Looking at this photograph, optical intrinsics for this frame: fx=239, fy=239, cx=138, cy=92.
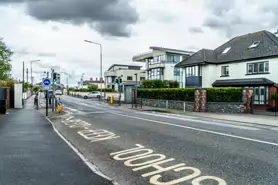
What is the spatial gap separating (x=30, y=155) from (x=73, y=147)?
4.64ft

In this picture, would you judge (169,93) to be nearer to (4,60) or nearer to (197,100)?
(197,100)

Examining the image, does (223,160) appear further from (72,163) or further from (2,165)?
(2,165)

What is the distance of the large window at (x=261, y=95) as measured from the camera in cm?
2461

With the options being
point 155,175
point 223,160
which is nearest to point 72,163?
point 155,175

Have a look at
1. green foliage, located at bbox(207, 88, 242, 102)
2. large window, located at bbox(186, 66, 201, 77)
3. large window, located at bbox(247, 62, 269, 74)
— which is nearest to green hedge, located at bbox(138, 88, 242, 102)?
green foliage, located at bbox(207, 88, 242, 102)

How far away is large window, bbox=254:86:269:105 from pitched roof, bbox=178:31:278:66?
3.60 meters

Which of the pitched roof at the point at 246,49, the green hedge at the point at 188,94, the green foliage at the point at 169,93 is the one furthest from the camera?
the pitched roof at the point at 246,49

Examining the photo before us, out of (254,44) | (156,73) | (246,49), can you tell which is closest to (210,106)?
(246,49)

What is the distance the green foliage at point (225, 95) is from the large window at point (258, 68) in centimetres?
740

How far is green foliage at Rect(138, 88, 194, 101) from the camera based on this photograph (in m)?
24.2

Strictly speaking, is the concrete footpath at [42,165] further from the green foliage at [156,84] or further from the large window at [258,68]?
the green foliage at [156,84]

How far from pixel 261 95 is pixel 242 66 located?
15.0 ft

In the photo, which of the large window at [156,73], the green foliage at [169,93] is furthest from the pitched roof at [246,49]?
the large window at [156,73]

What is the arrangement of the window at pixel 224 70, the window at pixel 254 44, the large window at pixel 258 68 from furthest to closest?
1. the window at pixel 224 70
2. the window at pixel 254 44
3. the large window at pixel 258 68
